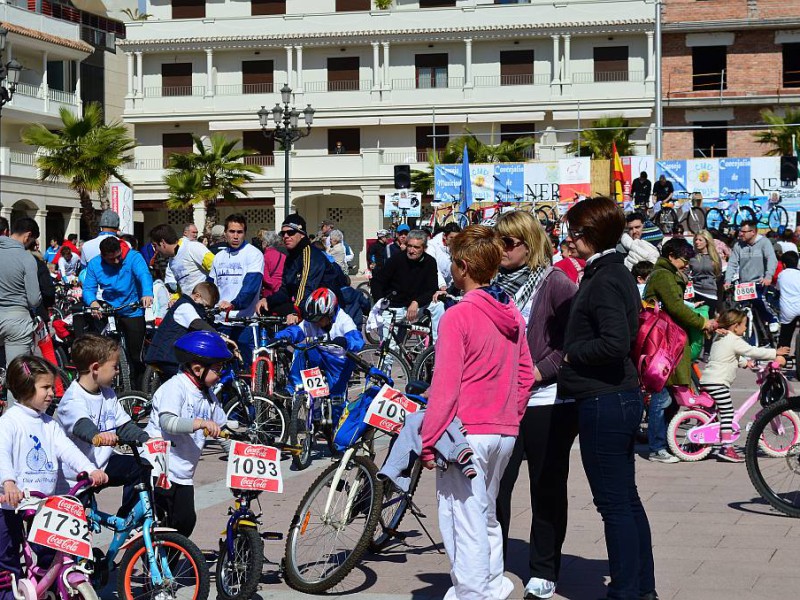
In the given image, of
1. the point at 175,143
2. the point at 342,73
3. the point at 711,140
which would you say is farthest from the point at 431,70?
the point at 711,140

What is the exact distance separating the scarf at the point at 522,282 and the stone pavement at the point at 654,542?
1542mm

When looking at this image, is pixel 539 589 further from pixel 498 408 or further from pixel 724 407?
pixel 724 407

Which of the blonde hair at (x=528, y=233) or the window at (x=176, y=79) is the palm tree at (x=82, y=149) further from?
the blonde hair at (x=528, y=233)

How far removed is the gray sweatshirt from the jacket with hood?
6715 mm

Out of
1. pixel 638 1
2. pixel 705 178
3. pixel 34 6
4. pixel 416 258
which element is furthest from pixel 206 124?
pixel 416 258

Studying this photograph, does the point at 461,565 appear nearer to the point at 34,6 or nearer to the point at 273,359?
the point at 273,359

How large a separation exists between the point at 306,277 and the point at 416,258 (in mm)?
2403

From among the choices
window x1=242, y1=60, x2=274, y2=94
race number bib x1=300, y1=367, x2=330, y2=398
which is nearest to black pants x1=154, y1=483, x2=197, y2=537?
race number bib x1=300, y1=367, x2=330, y2=398

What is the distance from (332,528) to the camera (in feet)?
21.2

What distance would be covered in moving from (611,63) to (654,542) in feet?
161

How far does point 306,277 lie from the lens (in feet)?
37.5

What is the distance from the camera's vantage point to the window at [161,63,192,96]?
2266 inches

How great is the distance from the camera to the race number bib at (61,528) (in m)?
5.36

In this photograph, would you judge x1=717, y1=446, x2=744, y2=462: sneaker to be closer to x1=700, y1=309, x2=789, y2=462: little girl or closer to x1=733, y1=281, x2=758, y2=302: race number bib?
x1=700, y1=309, x2=789, y2=462: little girl
